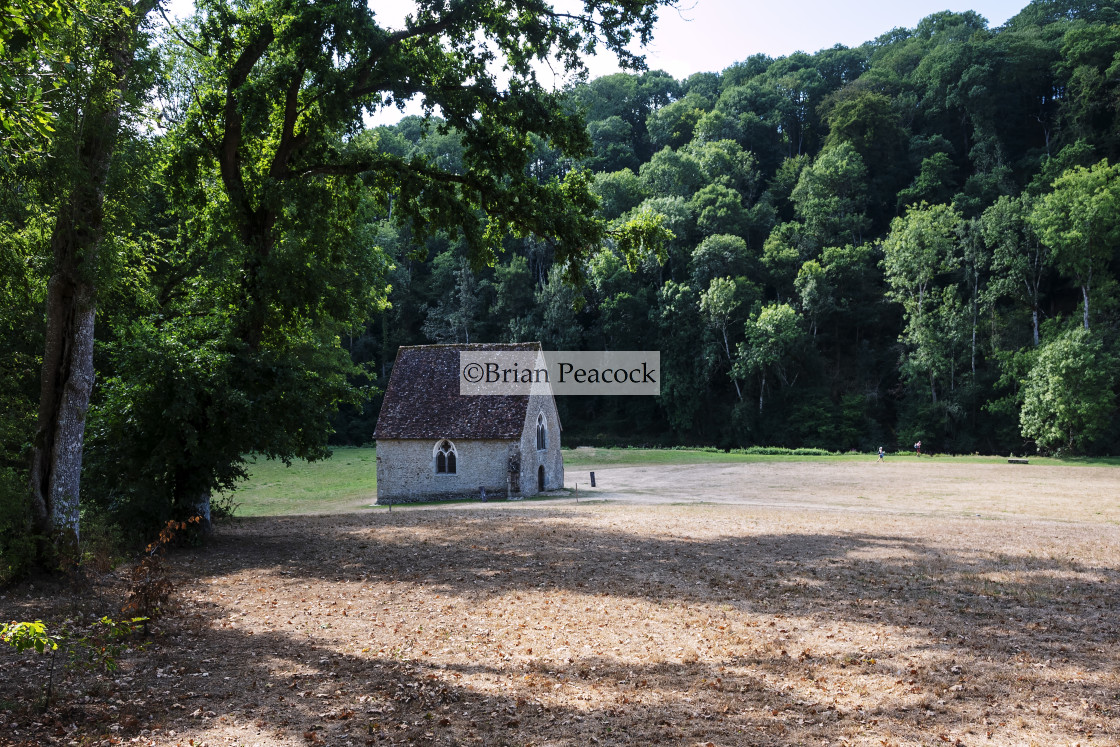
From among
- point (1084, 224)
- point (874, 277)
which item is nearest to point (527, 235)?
point (1084, 224)

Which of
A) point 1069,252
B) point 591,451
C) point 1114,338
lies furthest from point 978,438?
point 591,451

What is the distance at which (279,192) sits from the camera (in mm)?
15352

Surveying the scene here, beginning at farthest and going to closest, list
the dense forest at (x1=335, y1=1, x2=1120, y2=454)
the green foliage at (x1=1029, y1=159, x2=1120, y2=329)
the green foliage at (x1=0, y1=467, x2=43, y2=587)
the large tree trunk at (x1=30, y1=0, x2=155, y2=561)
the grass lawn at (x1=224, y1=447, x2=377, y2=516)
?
the dense forest at (x1=335, y1=1, x2=1120, y2=454) → the green foliage at (x1=1029, y1=159, x2=1120, y2=329) → the grass lawn at (x1=224, y1=447, x2=377, y2=516) → the large tree trunk at (x1=30, y1=0, x2=155, y2=561) → the green foliage at (x1=0, y1=467, x2=43, y2=587)

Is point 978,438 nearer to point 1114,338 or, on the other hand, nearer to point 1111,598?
point 1114,338

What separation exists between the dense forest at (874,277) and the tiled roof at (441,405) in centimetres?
1814

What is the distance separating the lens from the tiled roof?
33.2 meters

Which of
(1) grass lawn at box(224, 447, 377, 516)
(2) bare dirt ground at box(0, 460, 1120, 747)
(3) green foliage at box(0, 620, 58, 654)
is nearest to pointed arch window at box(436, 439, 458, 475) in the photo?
(1) grass lawn at box(224, 447, 377, 516)

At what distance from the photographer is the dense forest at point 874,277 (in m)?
55.5

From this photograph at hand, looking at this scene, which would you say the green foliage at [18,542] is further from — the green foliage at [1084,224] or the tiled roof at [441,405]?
the green foliage at [1084,224]

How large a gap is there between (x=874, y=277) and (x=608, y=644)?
6818cm

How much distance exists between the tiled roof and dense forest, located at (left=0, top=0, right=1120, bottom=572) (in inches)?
105

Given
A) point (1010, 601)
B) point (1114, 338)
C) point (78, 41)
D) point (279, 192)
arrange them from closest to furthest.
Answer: point (78, 41) < point (1010, 601) < point (279, 192) < point (1114, 338)

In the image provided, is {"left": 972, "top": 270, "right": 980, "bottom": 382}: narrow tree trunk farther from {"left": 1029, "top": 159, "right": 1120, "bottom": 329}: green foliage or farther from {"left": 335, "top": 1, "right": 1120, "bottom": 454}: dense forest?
{"left": 1029, "top": 159, "right": 1120, "bottom": 329}: green foliage

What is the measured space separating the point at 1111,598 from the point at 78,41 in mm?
15879
